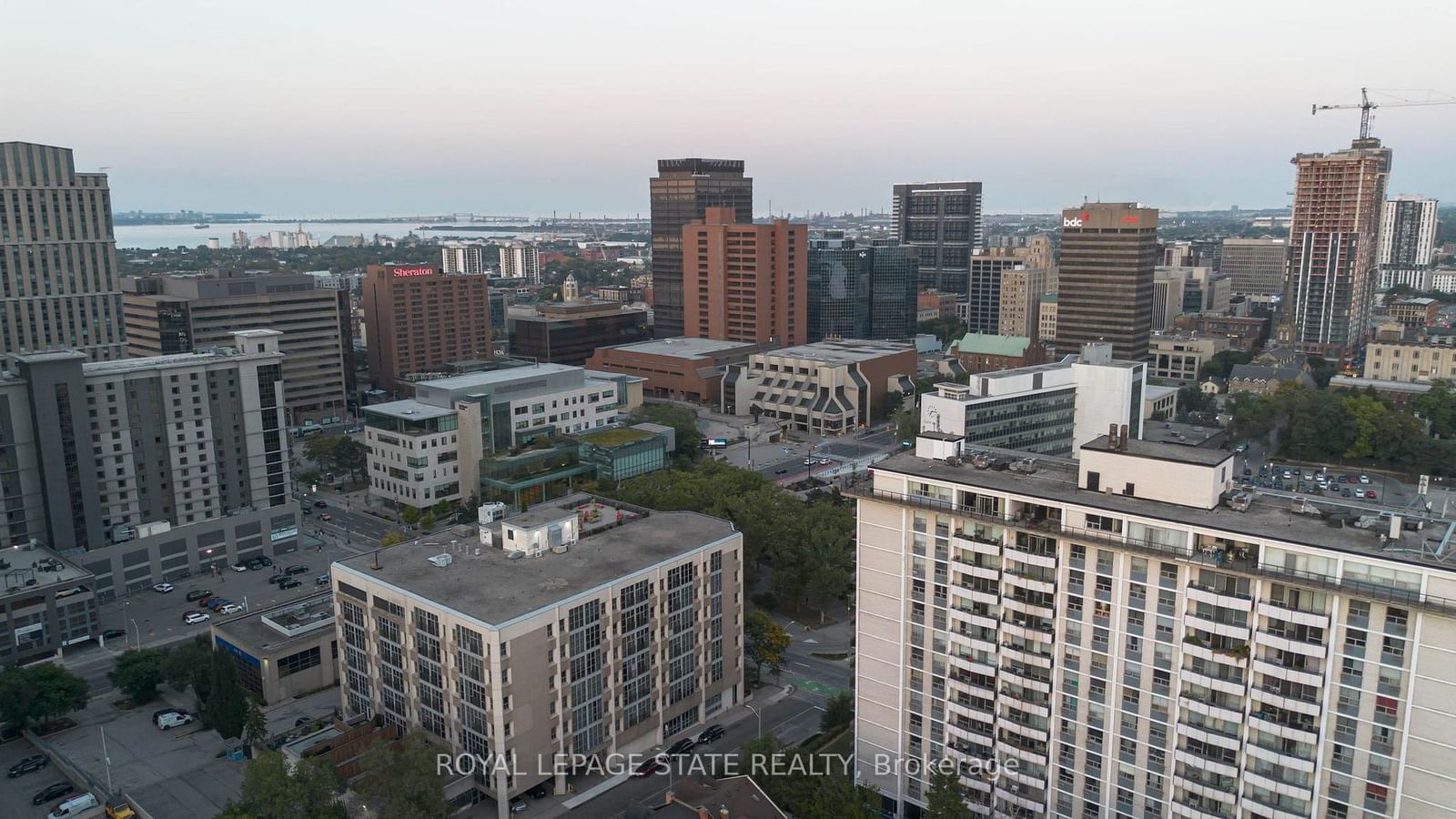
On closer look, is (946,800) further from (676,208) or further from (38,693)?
(676,208)

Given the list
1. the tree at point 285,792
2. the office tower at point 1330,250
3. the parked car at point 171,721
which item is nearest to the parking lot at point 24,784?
the parked car at point 171,721

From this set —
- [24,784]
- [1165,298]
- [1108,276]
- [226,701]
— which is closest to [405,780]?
[226,701]

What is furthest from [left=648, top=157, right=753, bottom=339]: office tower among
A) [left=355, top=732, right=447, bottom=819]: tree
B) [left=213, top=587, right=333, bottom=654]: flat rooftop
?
[left=355, top=732, right=447, bottom=819]: tree

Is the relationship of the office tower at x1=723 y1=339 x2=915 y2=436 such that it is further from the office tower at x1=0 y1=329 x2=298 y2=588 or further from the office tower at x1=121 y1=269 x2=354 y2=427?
the office tower at x1=0 y1=329 x2=298 y2=588

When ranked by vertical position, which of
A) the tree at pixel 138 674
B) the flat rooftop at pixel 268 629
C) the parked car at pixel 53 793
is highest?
the flat rooftop at pixel 268 629

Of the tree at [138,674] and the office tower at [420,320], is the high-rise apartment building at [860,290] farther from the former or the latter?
the tree at [138,674]

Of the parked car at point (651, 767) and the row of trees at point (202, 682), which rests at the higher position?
the row of trees at point (202, 682)

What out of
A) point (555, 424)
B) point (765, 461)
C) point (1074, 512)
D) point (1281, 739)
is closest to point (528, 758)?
point (1074, 512)

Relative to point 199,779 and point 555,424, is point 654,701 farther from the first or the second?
point 555,424
